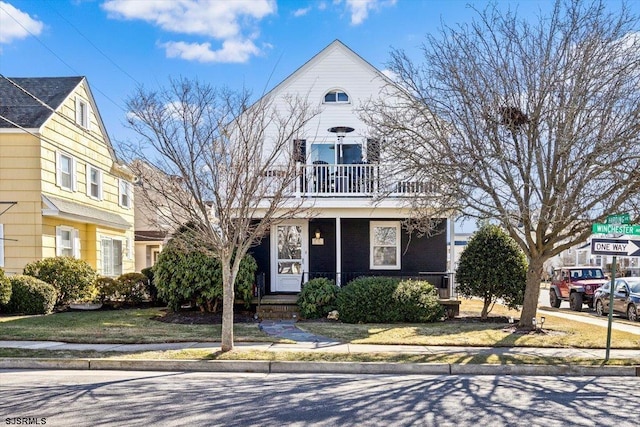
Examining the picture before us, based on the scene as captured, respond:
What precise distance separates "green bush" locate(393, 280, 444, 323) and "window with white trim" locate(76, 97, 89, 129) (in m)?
14.9

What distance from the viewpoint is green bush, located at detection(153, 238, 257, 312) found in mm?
14008

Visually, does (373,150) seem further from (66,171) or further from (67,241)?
(67,241)

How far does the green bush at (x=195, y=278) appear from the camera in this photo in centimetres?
1401

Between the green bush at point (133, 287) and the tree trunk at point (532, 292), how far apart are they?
1232cm

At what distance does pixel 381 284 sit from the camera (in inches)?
523

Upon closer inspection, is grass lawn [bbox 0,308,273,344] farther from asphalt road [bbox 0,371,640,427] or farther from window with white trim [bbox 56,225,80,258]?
window with white trim [bbox 56,225,80,258]

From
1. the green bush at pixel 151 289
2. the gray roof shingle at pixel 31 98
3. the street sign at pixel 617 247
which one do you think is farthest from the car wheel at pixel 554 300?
the gray roof shingle at pixel 31 98

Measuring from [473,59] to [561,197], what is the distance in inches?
143

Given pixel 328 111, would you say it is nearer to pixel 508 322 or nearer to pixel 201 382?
pixel 508 322

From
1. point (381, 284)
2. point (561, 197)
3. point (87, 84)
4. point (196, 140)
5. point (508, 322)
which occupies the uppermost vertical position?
point (87, 84)

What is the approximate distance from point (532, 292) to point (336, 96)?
9.63 meters

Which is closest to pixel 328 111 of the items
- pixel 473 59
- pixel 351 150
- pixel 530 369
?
pixel 351 150

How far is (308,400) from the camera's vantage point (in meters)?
6.43

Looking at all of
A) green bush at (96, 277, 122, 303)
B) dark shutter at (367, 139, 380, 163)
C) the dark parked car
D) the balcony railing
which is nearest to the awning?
green bush at (96, 277, 122, 303)
